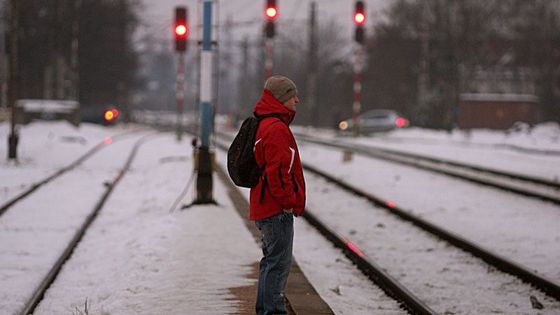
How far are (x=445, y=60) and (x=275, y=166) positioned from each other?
44.4 metres

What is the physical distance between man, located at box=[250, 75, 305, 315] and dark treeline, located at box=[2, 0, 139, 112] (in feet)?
126

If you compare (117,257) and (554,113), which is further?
(554,113)

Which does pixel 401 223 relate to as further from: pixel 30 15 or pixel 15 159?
pixel 30 15

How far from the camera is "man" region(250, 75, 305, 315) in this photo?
17.0 ft

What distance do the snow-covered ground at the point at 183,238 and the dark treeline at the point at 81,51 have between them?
26.0 m

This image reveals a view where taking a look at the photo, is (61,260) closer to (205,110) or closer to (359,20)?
(205,110)

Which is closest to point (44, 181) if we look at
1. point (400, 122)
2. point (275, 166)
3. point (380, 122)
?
point (275, 166)

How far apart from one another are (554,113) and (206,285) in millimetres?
47154

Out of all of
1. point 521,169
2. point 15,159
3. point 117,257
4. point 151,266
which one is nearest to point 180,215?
point 117,257

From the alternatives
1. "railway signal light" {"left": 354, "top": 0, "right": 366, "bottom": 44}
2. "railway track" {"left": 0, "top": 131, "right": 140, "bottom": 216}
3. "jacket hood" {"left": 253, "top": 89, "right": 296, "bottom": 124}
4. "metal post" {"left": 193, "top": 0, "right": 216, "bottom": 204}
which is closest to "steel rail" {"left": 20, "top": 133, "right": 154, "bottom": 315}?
"railway track" {"left": 0, "top": 131, "right": 140, "bottom": 216}

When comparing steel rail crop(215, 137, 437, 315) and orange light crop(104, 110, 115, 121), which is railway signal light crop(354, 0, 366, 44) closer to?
steel rail crop(215, 137, 437, 315)

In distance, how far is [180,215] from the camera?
11664 mm

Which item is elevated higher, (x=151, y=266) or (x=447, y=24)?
(x=447, y=24)

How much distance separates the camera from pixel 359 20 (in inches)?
966
